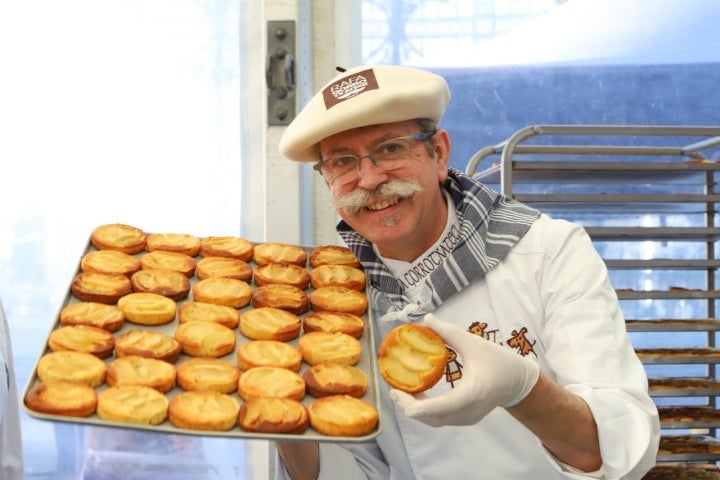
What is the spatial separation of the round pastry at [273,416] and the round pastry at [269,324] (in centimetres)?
26

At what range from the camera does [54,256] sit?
3350 mm

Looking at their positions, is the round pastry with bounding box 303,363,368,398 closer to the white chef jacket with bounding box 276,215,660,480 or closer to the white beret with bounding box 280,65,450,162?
the white chef jacket with bounding box 276,215,660,480

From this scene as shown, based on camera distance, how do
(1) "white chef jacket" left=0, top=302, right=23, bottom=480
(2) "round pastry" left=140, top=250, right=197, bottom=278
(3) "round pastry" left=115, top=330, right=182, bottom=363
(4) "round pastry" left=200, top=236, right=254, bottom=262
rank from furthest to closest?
(1) "white chef jacket" left=0, top=302, right=23, bottom=480 < (4) "round pastry" left=200, top=236, right=254, bottom=262 < (2) "round pastry" left=140, top=250, right=197, bottom=278 < (3) "round pastry" left=115, top=330, right=182, bottom=363

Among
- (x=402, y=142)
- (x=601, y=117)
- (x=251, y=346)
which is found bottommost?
(x=251, y=346)

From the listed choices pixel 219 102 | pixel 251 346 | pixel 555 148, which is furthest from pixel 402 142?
pixel 219 102

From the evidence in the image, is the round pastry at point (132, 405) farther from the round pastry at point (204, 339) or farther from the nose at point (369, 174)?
the nose at point (369, 174)

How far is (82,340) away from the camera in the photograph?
1.55m

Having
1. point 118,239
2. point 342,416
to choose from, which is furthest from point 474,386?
point 118,239

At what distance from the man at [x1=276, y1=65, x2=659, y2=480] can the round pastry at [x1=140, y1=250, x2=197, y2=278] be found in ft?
1.40

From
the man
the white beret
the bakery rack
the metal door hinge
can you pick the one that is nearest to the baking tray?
the man

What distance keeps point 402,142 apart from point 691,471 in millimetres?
2532

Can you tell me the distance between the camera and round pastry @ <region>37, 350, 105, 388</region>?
1443 millimetres

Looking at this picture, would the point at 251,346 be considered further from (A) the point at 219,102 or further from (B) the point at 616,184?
(B) the point at 616,184

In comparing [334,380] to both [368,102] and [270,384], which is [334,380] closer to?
[270,384]
